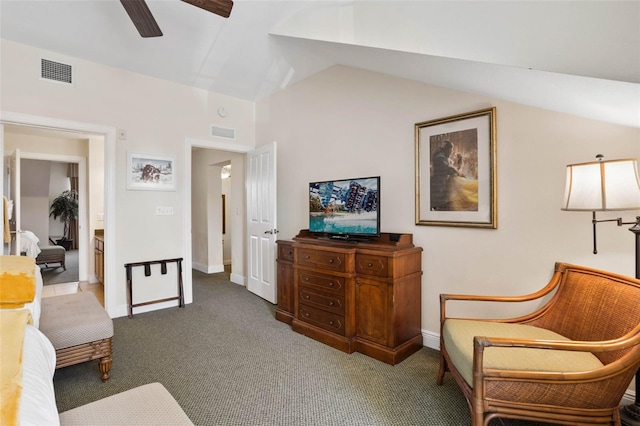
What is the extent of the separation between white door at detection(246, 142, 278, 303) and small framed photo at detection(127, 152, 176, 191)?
1.02m

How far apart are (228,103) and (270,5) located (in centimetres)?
186

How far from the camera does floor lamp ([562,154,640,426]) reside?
1.54 meters

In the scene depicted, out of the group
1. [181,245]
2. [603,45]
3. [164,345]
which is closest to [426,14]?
[603,45]

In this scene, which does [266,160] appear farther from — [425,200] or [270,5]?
[425,200]

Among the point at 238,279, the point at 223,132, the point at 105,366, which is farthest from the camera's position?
the point at 238,279

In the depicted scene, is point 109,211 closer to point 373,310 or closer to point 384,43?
point 373,310

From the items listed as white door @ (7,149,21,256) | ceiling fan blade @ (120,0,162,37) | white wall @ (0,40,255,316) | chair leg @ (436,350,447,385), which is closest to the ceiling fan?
ceiling fan blade @ (120,0,162,37)

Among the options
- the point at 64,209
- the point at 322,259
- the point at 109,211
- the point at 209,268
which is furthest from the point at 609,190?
the point at 64,209

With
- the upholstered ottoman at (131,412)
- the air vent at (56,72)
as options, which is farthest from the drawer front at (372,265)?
the air vent at (56,72)

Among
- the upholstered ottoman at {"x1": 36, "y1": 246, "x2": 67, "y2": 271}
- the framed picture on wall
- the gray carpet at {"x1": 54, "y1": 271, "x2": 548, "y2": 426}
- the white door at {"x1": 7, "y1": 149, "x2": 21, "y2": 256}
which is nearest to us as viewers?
the gray carpet at {"x1": 54, "y1": 271, "x2": 548, "y2": 426}

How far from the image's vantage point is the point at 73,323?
215cm

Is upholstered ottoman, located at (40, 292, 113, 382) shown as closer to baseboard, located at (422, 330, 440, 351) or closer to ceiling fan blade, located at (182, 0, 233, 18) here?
ceiling fan blade, located at (182, 0, 233, 18)

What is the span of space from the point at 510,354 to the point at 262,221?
3172 millimetres

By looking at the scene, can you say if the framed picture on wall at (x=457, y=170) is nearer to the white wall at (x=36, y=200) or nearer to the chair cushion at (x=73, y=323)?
the chair cushion at (x=73, y=323)
